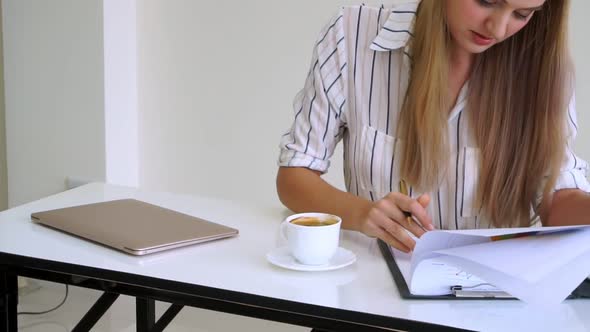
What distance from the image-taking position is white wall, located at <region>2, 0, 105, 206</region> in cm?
256

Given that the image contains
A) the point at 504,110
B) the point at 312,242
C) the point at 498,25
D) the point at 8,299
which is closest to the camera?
the point at 312,242

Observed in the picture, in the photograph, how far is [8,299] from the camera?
3.49 feet

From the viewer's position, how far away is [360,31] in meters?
1.43

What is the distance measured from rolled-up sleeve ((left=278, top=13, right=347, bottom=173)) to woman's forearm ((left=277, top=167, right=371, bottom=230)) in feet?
0.11

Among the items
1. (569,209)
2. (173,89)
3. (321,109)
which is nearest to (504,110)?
(569,209)

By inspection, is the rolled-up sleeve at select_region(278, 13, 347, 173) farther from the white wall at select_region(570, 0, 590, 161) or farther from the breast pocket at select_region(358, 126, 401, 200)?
the white wall at select_region(570, 0, 590, 161)

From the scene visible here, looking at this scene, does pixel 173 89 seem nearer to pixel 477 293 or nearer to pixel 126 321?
pixel 126 321

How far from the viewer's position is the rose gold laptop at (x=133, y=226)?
1034 millimetres

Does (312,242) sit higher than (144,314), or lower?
higher

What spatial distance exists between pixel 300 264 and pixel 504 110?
605 mm

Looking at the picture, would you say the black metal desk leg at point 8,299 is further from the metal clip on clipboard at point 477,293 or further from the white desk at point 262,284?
the metal clip on clipboard at point 477,293

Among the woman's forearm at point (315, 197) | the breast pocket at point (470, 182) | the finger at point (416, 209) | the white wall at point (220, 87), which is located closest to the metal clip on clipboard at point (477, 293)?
the finger at point (416, 209)

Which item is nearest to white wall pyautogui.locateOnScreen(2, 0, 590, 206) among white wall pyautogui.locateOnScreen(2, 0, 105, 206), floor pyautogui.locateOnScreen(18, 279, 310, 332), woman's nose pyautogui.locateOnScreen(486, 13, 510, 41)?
white wall pyautogui.locateOnScreen(2, 0, 105, 206)

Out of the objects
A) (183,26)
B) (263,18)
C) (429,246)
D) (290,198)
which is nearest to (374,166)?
(290,198)
